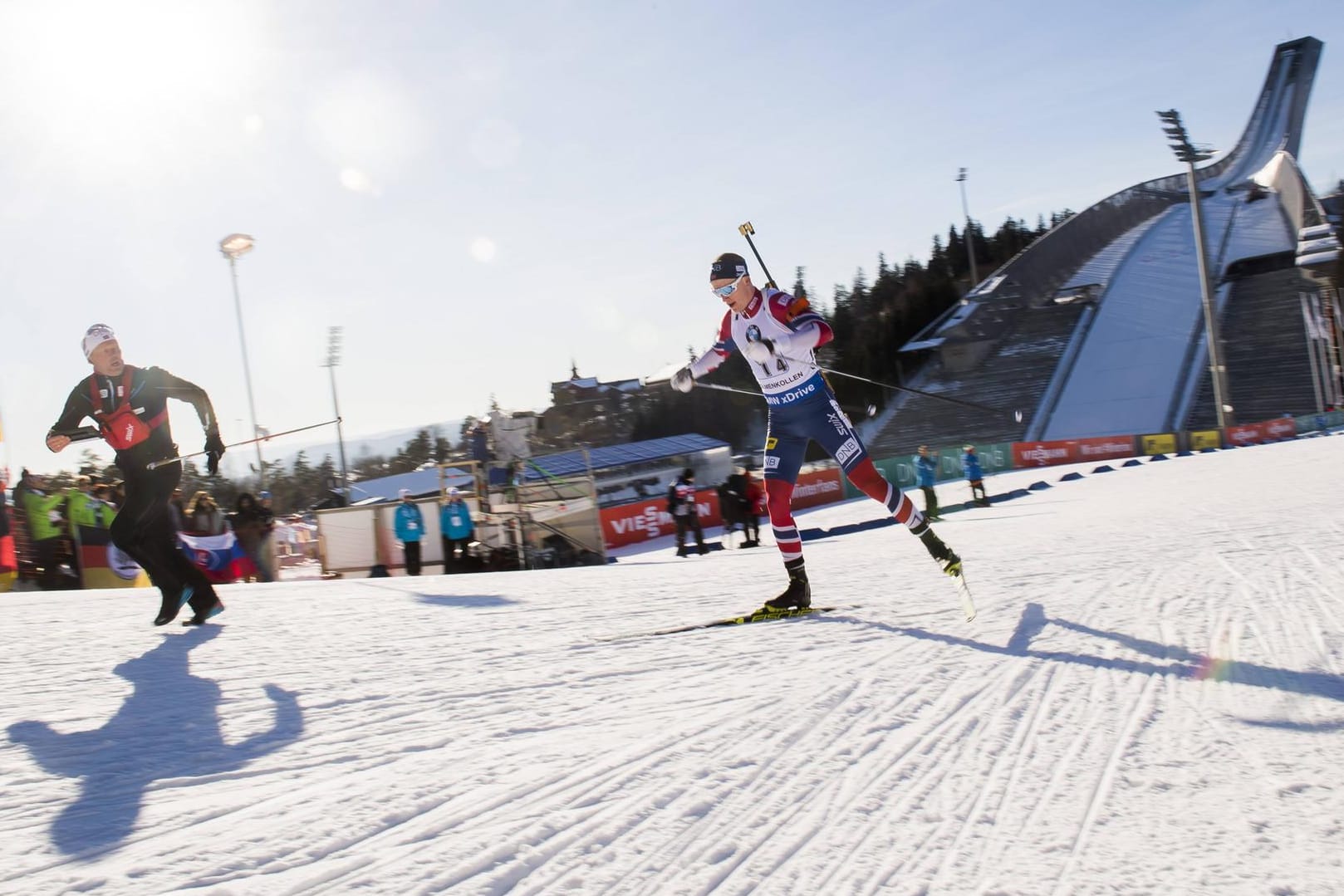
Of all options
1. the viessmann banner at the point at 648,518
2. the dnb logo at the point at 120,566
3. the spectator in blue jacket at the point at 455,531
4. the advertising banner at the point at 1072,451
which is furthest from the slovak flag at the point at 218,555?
the advertising banner at the point at 1072,451

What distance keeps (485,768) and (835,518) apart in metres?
20.0

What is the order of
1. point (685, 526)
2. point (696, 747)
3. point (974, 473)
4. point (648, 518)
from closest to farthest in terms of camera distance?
point (696, 747) < point (685, 526) < point (974, 473) < point (648, 518)

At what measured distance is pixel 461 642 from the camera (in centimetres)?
415

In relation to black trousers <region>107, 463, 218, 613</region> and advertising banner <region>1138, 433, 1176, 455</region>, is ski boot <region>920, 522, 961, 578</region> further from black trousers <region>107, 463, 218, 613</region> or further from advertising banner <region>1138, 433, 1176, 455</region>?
advertising banner <region>1138, 433, 1176, 455</region>

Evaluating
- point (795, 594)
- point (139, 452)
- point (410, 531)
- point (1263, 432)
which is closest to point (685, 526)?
point (410, 531)

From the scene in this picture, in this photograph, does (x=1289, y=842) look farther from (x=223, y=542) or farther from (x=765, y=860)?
(x=223, y=542)

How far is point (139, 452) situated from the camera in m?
4.91

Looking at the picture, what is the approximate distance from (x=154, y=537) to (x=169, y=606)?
0.36m

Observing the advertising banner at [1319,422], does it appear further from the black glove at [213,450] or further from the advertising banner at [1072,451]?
the black glove at [213,450]

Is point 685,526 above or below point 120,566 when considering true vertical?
below

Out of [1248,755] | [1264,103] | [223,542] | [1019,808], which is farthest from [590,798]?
[1264,103]

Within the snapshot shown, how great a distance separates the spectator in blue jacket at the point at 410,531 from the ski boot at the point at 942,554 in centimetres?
945

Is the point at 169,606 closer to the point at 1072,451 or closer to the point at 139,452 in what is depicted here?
the point at 139,452

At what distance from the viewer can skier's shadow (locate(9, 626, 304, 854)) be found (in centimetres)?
214
